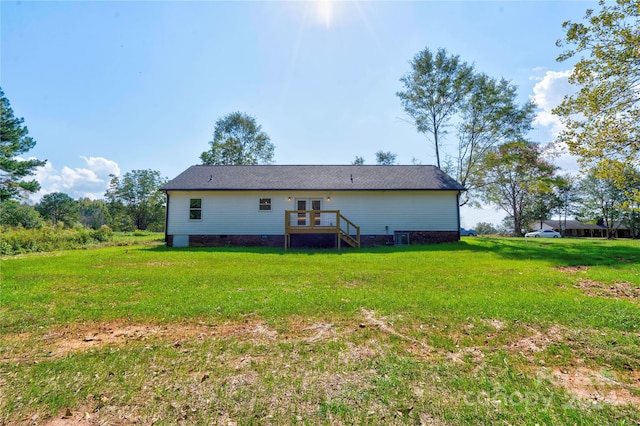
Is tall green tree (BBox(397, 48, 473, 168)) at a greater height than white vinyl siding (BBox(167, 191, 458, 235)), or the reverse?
tall green tree (BBox(397, 48, 473, 168))

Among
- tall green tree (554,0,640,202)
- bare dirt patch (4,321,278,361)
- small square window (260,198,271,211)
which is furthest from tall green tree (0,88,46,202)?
tall green tree (554,0,640,202)

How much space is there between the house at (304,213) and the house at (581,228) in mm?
46970

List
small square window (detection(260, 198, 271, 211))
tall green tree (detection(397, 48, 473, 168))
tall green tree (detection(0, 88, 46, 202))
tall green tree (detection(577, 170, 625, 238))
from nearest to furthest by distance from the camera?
small square window (detection(260, 198, 271, 211)) < tall green tree (detection(0, 88, 46, 202)) < tall green tree (detection(397, 48, 473, 168)) < tall green tree (detection(577, 170, 625, 238))

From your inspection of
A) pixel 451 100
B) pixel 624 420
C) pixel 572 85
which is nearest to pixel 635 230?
pixel 451 100

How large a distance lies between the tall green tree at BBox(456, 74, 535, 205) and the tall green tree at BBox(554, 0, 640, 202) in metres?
12.9

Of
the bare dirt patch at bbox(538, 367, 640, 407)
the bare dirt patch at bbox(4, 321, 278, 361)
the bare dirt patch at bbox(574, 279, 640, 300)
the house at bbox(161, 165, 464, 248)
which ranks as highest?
the house at bbox(161, 165, 464, 248)

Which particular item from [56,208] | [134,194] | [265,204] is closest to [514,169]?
[265,204]

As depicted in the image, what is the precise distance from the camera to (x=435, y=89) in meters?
22.9

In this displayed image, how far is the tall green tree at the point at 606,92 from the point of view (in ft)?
30.2

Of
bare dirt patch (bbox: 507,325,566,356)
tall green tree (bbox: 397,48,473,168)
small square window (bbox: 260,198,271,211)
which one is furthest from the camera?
tall green tree (bbox: 397,48,473,168)

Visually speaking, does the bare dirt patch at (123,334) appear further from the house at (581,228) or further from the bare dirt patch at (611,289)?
the house at (581,228)

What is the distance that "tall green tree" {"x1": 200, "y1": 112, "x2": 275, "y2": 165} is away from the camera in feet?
107

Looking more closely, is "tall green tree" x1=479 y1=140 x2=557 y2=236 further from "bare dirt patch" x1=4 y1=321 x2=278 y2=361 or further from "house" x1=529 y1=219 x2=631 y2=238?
"house" x1=529 y1=219 x2=631 y2=238

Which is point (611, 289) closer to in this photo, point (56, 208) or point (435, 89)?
point (435, 89)
